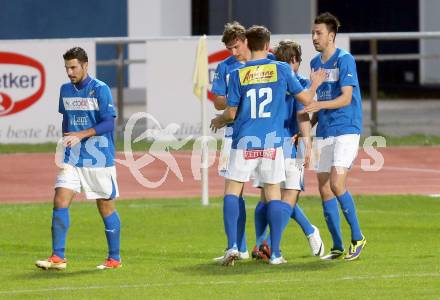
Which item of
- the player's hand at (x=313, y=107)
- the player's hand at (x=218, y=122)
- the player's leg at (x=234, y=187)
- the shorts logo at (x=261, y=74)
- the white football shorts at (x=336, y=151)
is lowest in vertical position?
the player's leg at (x=234, y=187)

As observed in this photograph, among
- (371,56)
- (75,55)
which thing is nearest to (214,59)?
(371,56)

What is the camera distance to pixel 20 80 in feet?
78.7

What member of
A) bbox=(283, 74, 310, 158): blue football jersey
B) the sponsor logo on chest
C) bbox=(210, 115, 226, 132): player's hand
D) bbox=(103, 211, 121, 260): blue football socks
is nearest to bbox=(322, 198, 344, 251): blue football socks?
bbox=(283, 74, 310, 158): blue football jersey

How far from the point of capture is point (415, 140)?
1005 inches

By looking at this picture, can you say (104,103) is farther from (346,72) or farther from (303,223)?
(303,223)

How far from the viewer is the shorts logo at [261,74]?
1189 cm

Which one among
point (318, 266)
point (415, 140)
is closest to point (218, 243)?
point (318, 266)

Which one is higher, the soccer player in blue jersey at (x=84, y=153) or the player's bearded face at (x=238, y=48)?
the player's bearded face at (x=238, y=48)

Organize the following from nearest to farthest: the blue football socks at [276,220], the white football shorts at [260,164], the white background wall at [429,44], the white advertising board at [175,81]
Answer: the white football shorts at [260,164] → the blue football socks at [276,220] → the white advertising board at [175,81] → the white background wall at [429,44]

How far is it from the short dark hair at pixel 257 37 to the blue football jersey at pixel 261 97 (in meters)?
0.13

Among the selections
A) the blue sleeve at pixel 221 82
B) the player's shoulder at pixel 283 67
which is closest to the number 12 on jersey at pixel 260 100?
the player's shoulder at pixel 283 67

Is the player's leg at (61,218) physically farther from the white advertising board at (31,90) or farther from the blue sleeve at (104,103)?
the white advertising board at (31,90)

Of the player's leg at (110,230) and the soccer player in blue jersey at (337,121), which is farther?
the soccer player in blue jersey at (337,121)

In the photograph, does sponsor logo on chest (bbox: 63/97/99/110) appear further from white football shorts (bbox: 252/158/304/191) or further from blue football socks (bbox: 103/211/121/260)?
white football shorts (bbox: 252/158/304/191)
